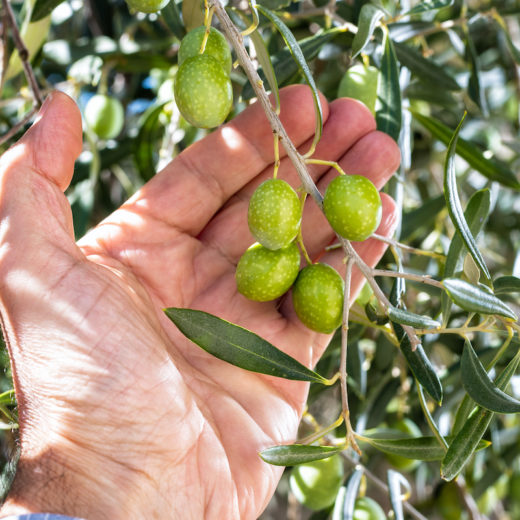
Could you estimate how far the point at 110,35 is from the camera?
221 centimetres

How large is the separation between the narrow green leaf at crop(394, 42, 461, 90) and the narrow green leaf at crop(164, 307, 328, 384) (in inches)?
36.8

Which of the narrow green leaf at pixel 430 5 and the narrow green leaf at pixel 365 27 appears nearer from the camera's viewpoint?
the narrow green leaf at pixel 365 27

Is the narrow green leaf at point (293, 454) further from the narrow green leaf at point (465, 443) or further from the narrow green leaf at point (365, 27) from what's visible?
the narrow green leaf at point (365, 27)

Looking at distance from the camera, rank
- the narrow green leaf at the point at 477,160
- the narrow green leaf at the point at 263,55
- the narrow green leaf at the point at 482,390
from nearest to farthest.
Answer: the narrow green leaf at the point at 482,390 → the narrow green leaf at the point at 263,55 → the narrow green leaf at the point at 477,160

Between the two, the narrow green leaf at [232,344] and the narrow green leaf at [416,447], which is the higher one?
the narrow green leaf at [232,344]

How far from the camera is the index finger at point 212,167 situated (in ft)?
4.88

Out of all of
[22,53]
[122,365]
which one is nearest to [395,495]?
[122,365]

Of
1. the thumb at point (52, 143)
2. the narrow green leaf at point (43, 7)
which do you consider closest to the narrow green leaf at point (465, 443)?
the thumb at point (52, 143)

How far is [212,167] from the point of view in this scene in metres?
1.52

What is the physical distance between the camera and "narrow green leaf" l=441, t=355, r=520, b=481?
3.66 ft

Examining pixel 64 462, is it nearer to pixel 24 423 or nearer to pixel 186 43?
pixel 24 423

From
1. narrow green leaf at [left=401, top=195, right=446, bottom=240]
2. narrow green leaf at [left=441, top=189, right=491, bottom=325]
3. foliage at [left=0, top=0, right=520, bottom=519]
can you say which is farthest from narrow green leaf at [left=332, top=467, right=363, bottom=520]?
narrow green leaf at [left=401, top=195, right=446, bottom=240]

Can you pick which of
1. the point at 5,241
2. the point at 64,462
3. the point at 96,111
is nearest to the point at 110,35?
the point at 96,111

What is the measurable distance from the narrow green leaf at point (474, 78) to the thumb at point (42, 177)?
1.18 m
